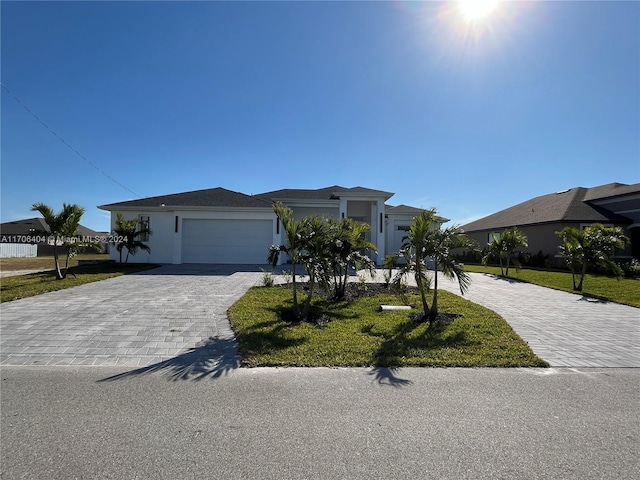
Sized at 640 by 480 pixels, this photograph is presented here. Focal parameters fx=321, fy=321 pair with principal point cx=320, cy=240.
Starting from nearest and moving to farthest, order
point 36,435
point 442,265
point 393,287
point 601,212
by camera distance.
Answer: point 36,435
point 442,265
point 393,287
point 601,212

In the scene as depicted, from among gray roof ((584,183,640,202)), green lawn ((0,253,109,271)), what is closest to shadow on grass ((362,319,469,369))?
green lawn ((0,253,109,271))

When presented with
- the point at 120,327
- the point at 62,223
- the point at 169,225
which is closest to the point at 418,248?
the point at 120,327

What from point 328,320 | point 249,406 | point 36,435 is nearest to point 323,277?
point 328,320

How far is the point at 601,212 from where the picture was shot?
21391 millimetres

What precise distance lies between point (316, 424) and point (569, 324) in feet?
20.9

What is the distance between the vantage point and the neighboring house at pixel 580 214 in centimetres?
2038

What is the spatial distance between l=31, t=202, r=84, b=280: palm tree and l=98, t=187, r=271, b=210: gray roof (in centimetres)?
661

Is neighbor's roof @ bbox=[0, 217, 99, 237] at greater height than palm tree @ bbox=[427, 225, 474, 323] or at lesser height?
greater

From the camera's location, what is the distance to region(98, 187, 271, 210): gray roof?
18.3 meters

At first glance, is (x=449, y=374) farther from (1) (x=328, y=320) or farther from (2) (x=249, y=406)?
(1) (x=328, y=320)

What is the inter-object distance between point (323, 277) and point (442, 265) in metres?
2.40

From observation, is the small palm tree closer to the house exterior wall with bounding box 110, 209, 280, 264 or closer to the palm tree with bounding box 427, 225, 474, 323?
the palm tree with bounding box 427, 225, 474, 323

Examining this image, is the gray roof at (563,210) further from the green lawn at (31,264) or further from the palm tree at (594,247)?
the green lawn at (31,264)

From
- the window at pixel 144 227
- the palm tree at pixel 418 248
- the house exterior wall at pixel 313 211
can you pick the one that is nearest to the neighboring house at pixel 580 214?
the house exterior wall at pixel 313 211
